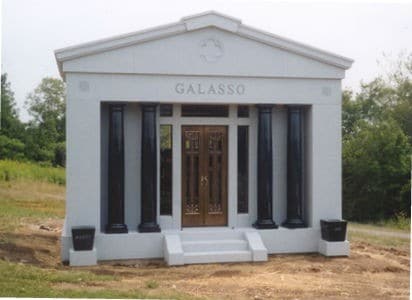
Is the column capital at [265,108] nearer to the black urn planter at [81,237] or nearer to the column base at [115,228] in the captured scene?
the column base at [115,228]

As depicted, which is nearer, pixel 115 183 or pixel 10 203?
pixel 115 183

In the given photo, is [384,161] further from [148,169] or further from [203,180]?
[148,169]

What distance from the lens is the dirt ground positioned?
28.5ft

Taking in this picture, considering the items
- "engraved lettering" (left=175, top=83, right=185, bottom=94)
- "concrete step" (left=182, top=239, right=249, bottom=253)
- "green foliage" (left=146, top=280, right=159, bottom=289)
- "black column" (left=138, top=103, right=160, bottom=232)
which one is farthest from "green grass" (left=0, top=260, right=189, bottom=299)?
"engraved lettering" (left=175, top=83, right=185, bottom=94)

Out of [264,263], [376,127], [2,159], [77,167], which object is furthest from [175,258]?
[376,127]

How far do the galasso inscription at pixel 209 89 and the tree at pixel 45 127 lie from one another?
161 inches

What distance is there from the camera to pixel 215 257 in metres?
10.6

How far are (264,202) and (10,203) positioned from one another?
19.5 feet

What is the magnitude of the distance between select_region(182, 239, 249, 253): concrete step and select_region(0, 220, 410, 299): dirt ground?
1.48 feet

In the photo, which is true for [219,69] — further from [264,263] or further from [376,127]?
[376,127]

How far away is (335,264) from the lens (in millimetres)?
10641

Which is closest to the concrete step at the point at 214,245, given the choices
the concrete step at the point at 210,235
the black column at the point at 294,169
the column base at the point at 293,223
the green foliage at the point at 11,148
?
the concrete step at the point at 210,235

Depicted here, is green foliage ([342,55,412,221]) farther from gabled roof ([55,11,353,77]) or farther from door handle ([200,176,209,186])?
door handle ([200,176,209,186])

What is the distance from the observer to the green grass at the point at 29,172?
39.9ft
